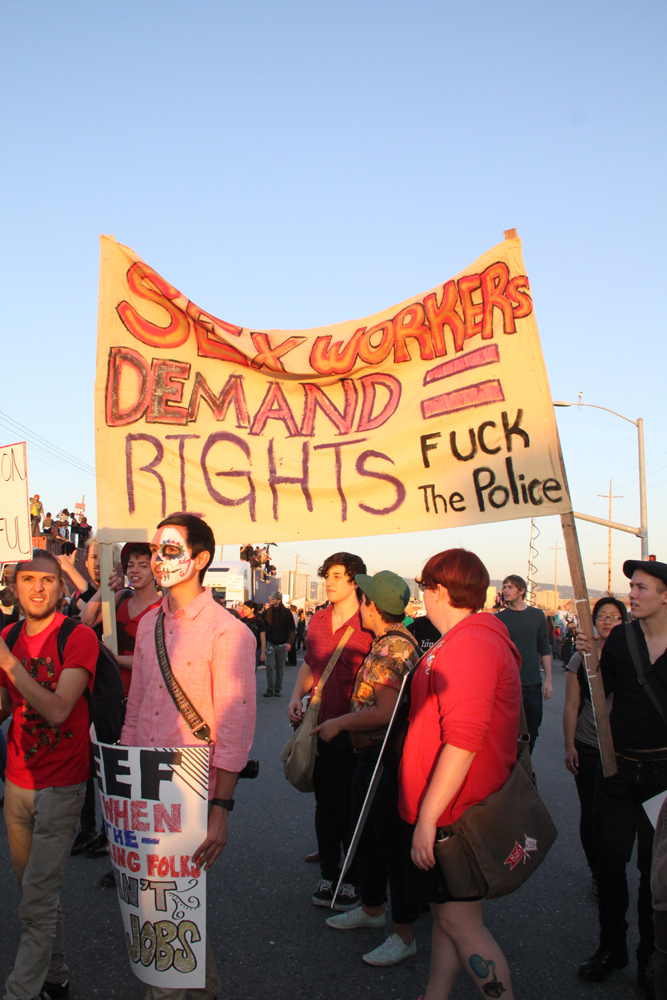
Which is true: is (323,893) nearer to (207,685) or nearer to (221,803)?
(221,803)

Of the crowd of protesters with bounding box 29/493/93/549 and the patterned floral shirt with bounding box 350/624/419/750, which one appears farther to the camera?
the crowd of protesters with bounding box 29/493/93/549

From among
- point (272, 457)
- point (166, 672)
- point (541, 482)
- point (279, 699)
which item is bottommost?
point (279, 699)

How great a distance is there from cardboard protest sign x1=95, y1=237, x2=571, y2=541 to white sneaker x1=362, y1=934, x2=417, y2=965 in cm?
223

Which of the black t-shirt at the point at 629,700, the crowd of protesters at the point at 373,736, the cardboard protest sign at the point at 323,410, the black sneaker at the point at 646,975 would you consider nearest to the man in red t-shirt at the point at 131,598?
the crowd of protesters at the point at 373,736

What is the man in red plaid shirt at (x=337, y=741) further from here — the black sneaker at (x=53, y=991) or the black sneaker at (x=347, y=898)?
the black sneaker at (x=53, y=991)

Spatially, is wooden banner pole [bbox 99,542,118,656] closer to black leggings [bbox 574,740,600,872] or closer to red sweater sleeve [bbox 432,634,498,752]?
red sweater sleeve [bbox 432,634,498,752]

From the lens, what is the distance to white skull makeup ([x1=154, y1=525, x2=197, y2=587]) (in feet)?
9.90

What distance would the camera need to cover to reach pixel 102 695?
345cm

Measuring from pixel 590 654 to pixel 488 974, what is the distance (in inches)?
66.3

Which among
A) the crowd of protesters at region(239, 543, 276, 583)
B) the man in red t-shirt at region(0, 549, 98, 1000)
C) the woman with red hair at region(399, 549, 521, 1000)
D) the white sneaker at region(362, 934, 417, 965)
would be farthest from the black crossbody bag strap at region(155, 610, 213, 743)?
the crowd of protesters at region(239, 543, 276, 583)

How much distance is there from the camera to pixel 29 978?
297cm

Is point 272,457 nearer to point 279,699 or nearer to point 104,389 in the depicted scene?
point 104,389

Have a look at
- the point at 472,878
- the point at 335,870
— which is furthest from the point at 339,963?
the point at 472,878

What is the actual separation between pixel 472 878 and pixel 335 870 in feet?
6.96
